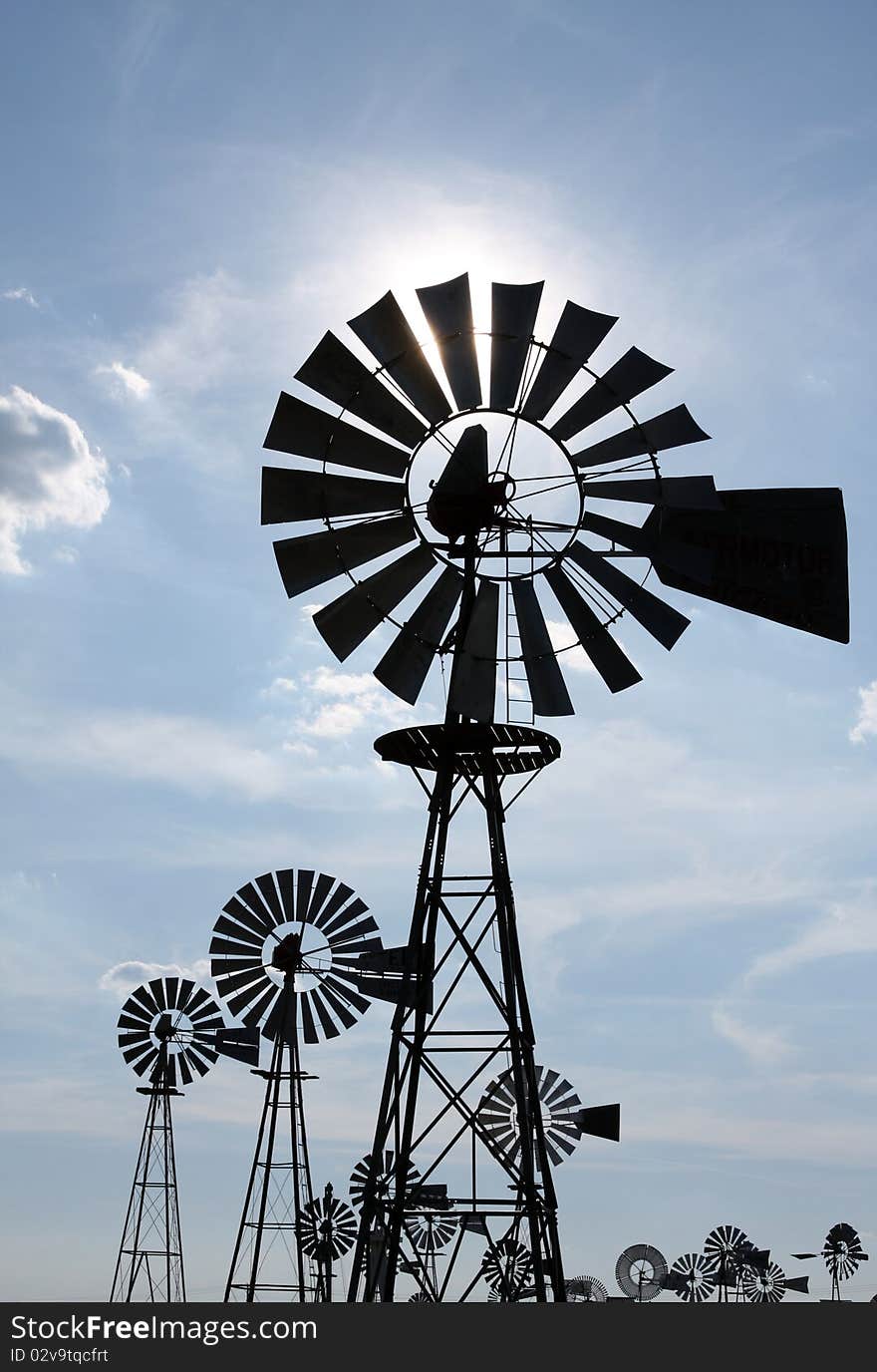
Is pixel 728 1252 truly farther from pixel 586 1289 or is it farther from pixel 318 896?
pixel 318 896

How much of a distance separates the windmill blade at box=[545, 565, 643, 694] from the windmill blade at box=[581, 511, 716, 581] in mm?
597

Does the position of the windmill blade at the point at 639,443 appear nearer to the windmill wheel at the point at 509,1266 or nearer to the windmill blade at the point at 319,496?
the windmill blade at the point at 319,496

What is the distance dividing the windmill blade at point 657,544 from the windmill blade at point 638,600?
10.5 inches

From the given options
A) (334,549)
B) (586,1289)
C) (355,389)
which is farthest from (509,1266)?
(586,1289)

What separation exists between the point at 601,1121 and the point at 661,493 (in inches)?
236

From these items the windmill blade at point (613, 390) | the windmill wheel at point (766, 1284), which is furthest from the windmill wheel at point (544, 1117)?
the windmill wheel at point (766, 1284)

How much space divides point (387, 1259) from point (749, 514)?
7683 millimetres

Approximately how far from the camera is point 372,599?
1466 cm

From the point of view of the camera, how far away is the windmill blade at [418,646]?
14.6 meters

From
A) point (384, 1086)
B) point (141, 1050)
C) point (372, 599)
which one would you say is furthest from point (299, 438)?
point (141, 1050)

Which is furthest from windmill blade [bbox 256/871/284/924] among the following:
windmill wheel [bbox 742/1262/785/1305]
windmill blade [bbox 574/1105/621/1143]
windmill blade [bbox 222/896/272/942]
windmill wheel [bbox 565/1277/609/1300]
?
windmill wheel [bbox 742/1262/785/1305]

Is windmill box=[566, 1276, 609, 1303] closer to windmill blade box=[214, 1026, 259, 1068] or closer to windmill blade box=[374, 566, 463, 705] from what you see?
windmill blade box=[214, 1026, 259, 1068]

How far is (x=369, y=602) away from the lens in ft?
48.0

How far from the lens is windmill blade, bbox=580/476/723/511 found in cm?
1448
